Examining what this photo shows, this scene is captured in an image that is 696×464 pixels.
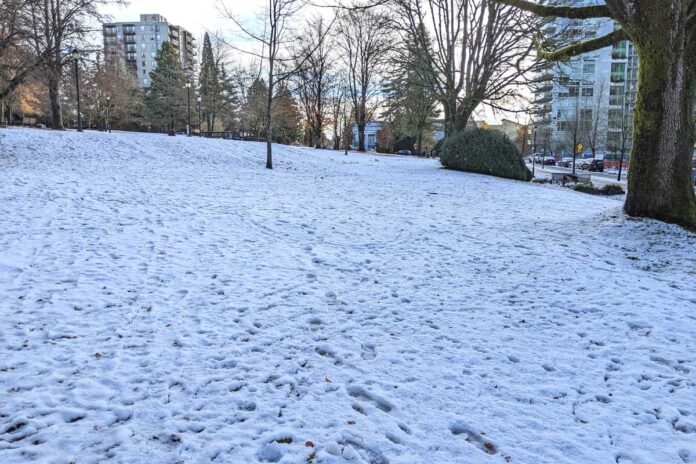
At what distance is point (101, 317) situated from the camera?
12.7ft

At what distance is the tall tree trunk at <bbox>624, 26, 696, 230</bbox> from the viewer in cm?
664

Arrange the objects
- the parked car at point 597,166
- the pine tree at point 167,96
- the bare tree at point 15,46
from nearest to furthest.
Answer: the bare tree at point 15,46 → the parked car at point 597,166 → the pine tree at point 167,96

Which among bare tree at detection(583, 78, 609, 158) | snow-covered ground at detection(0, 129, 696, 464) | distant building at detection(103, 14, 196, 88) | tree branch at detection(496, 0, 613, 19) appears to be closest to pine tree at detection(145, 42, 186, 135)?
bare tree at detection(583, 78, 609, 158)

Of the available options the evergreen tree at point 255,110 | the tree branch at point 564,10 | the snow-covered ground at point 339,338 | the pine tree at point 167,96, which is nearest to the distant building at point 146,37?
the pine tree at point 167,96

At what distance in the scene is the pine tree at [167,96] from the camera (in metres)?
49.9

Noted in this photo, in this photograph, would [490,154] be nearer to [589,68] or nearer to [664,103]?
[664,103]

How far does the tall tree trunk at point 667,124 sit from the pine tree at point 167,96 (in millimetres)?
49983

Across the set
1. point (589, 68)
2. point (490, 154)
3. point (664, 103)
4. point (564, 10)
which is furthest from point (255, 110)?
point (589, 68)

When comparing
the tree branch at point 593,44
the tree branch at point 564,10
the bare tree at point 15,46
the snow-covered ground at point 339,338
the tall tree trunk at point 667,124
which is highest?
the bare tree at point 15,46

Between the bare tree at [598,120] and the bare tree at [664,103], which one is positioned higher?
the bare tree at [598,120]

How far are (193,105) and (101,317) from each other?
5029 cm

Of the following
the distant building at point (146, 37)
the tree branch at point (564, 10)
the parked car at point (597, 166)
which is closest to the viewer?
the tree branch at point (564, 10)

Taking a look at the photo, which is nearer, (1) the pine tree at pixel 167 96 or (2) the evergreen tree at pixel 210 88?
(2) the evergreen tree at pixel 210 88

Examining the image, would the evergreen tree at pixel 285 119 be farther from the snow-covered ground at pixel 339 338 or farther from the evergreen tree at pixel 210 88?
the snow-covered ground at pixel 339 338
